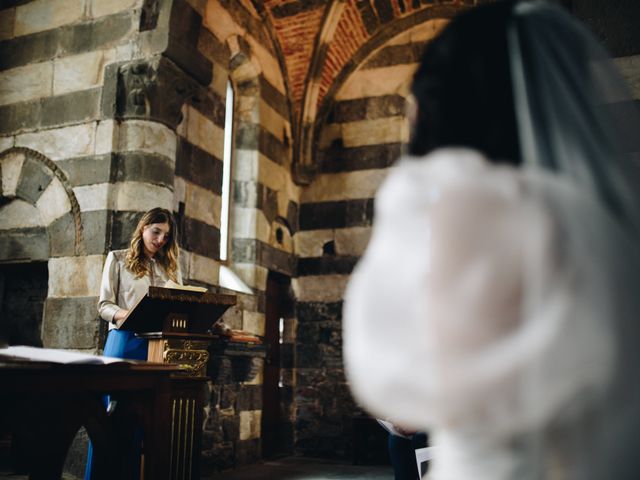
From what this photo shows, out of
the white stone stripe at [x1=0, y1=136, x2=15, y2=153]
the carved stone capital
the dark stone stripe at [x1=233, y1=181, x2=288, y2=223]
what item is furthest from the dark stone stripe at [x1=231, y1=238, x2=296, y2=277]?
the white stone stripe at [x1=0, y1=136, x2=15, y2=153]

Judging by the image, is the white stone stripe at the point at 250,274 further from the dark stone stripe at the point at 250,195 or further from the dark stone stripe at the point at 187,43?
the dark stone stripe at the point at 187,43

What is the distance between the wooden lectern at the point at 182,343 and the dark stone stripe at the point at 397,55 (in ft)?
17.8

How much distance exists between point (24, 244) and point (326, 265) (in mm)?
3792

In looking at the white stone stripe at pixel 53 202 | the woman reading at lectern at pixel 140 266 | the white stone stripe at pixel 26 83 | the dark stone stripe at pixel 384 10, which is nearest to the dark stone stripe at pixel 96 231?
the white stone stripe at pixel 53 202

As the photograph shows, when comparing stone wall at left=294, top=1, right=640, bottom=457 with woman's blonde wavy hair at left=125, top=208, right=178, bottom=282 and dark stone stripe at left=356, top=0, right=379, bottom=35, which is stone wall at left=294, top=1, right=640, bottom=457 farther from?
woman's blonde wavy hair at left=125, top=208, right=178, bottom=282

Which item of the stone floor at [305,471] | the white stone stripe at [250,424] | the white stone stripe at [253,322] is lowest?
the stone floor at [305,471]

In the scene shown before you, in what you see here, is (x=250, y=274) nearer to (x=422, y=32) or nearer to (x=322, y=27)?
(x=322, y=27)

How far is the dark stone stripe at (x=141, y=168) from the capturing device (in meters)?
5.21

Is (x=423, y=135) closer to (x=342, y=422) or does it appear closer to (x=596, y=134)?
(x=596, y=134)

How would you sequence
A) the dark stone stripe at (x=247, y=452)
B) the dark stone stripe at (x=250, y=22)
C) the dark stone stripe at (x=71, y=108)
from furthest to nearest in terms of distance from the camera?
the dark stone stripe at (x=250, y=22) → the dark stone stripe at (x=247, y=452) → the dark stone stripe at (x=71, y=108)

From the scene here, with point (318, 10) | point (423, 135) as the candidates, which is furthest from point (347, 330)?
point (318, 10)

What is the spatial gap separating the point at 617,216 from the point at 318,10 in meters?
7.27

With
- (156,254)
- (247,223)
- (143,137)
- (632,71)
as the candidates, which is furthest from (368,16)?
(632,71)

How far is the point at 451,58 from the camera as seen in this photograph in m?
1.25
